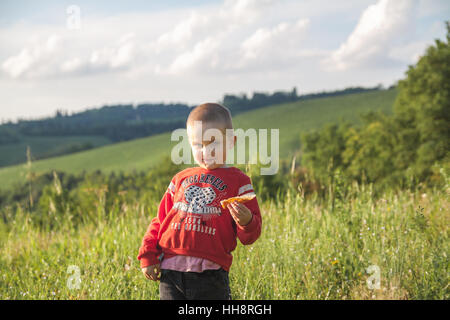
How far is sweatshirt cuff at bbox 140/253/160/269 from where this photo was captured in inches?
87.0

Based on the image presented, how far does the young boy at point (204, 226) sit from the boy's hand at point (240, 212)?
7 cm

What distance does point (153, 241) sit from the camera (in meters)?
2.28

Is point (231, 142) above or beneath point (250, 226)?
above

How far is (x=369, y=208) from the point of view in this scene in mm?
4562

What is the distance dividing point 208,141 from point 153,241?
65 cm

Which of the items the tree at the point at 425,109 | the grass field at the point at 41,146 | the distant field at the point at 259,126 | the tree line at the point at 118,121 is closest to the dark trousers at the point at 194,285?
the tree at the point at 425,109

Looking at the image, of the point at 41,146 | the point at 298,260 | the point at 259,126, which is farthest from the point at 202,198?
the point at 41,146

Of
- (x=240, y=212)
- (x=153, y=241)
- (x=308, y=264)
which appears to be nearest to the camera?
(x=240, y=212)

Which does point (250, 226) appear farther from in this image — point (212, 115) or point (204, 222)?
point (212, 115)

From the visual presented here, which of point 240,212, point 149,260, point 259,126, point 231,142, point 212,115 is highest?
point 259,126

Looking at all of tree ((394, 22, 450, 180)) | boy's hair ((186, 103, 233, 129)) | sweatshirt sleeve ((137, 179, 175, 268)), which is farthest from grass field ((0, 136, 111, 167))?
boy's hair ((186, 103, 233, 129))

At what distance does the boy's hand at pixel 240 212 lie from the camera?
1.99 metres
